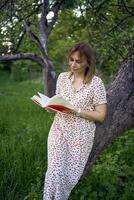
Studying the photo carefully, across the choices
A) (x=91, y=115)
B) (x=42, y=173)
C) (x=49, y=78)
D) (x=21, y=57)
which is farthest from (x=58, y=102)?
(x=49, y=78)

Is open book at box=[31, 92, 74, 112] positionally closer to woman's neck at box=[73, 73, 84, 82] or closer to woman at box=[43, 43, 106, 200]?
woman at box=[43, 43, 106, 200]

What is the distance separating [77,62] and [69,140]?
2.34 ft

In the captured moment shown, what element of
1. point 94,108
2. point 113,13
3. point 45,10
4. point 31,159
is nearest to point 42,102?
point 94,108

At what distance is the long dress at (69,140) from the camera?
14.7 feet

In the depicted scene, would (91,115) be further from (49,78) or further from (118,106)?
(49,78)

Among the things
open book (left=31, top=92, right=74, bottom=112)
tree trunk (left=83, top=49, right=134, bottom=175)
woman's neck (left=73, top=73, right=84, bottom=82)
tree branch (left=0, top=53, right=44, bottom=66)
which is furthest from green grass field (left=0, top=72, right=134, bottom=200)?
tree branch (left=0, top=53, right=44, bottom=66)

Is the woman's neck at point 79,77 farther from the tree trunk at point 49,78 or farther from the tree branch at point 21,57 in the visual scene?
the tree trunk at point 49,78

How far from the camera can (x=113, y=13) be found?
8.05 m

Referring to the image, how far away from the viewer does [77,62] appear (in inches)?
173

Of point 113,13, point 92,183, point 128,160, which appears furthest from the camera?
point 113,13

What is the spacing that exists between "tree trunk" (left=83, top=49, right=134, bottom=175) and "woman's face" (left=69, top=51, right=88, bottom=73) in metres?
0.76

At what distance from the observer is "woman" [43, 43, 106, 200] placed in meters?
4.43

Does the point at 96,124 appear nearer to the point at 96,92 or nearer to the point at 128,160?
the point at 96,92

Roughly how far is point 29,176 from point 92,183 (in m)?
0.75
